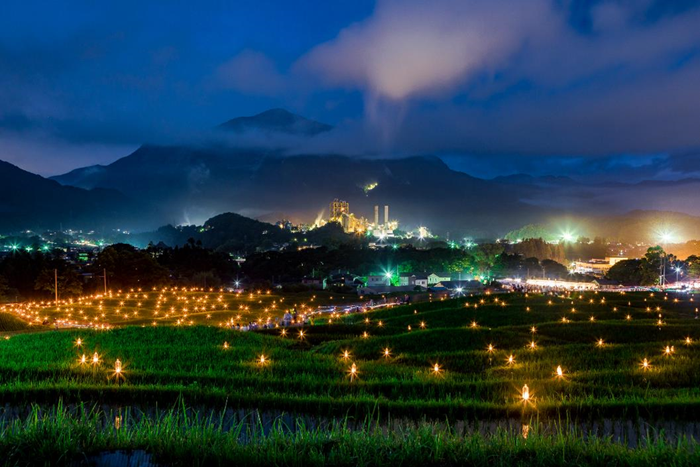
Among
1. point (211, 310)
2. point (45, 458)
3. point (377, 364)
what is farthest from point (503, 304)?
Result: point (45, 458)

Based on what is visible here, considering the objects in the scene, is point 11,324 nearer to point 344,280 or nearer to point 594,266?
point 344,280

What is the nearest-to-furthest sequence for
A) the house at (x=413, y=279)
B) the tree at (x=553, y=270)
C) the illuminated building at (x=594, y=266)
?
1. the house at (x=413, y=279)
2. the tree at (x=553, y=270)
3. the illuminated building at (x=594, y=266)

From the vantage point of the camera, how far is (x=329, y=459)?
5.88m

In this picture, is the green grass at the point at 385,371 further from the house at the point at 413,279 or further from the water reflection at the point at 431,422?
the house at the point at 413,279

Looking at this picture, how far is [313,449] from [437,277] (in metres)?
86.5

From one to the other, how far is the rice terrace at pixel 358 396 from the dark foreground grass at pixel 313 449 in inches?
0.9

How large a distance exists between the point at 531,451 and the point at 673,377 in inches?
335

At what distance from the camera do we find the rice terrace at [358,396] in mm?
6223

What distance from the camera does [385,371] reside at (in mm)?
13586

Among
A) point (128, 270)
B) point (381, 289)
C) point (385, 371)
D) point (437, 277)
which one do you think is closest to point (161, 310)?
point (128, 270)

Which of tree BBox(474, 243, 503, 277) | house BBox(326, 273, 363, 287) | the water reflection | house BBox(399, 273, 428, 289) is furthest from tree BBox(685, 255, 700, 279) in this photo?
the water reflection

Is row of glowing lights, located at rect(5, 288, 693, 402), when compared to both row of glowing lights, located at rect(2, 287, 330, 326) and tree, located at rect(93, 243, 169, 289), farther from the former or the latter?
tree, located at rect(93, 243, 169, 289)

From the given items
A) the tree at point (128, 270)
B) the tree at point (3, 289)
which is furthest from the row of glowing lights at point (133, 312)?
the tree at point (128, 270)

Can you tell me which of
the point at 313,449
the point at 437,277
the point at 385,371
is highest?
the point at 313,449
